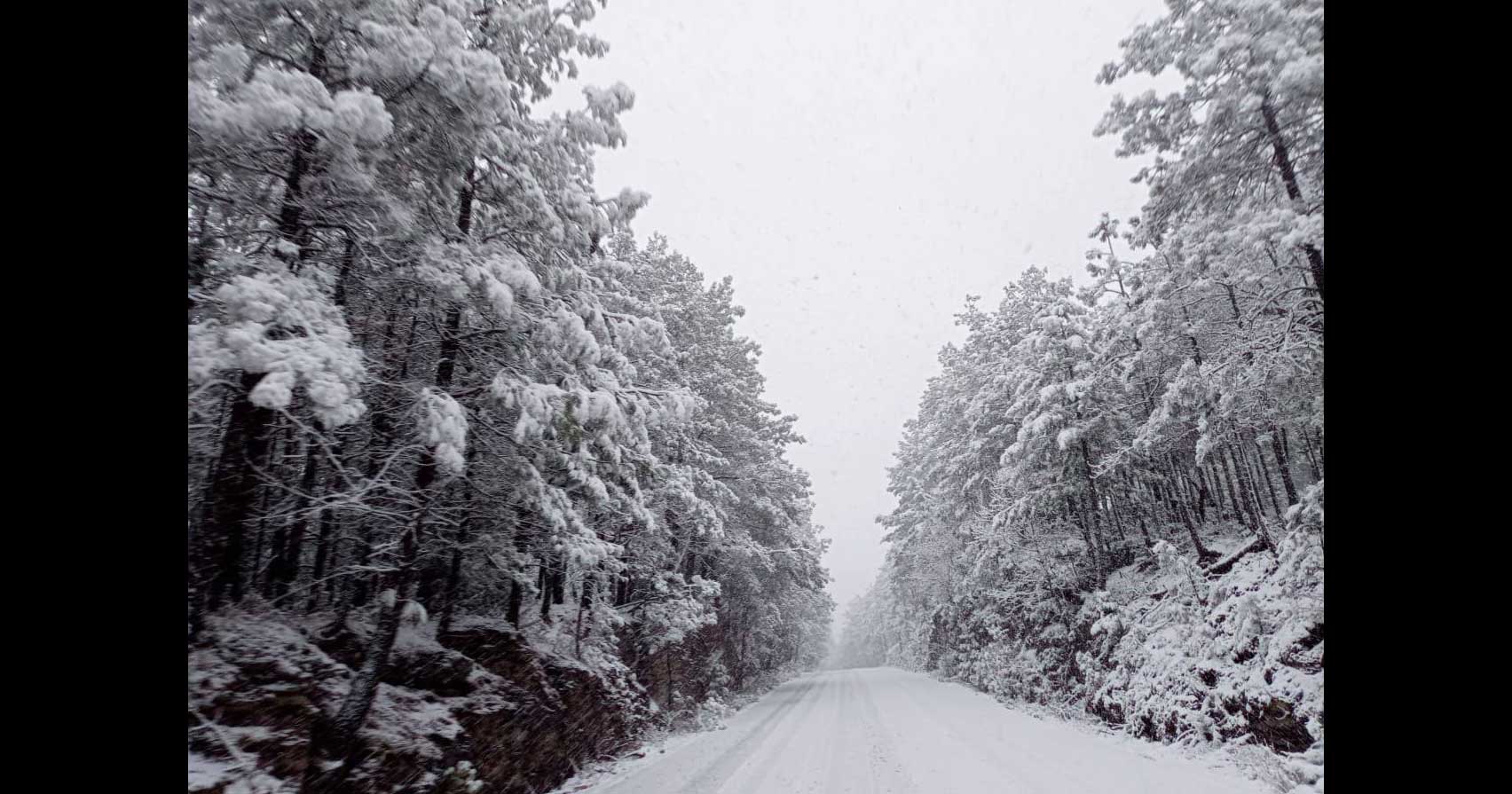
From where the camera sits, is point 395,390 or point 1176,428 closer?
point 395,390

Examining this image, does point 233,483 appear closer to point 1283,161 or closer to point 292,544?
point 292,544

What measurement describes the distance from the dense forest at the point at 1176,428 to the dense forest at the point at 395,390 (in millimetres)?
7670

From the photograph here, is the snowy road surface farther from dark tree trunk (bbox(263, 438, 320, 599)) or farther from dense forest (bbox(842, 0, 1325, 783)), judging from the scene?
dark tree trunk (bbox(263, 438, 320, 599))

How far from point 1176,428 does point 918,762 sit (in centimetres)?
953

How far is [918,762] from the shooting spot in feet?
30.3

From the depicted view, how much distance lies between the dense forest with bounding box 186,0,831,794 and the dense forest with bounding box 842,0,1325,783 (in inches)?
302

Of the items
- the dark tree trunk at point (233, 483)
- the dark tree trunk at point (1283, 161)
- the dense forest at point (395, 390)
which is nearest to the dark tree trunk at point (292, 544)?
the dense forest at point (395, 390)

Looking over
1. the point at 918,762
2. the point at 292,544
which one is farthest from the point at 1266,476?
A: the point at 292,544

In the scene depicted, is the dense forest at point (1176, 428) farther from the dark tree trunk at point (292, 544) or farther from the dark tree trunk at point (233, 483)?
the dark tree trunk at point (292, 544)
